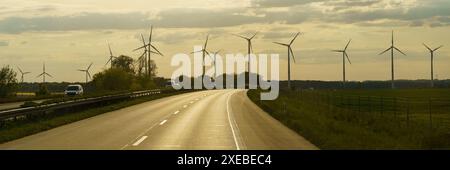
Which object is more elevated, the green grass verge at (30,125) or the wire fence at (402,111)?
the green grass verge at (30,125)

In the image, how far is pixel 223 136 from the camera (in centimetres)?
2288

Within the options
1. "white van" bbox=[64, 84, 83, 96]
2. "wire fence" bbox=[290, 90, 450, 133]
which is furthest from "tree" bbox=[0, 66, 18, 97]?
"wire fence" bbox=[290, 90, 450, 133]

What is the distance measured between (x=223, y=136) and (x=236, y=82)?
475ft

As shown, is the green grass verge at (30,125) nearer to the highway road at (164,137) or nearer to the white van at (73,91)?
the highway road at (164,137)

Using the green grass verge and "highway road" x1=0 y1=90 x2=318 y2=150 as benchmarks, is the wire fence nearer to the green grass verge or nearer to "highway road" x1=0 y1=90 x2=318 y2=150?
"highway road" x1=0 y1=90 x2=318 y2=150

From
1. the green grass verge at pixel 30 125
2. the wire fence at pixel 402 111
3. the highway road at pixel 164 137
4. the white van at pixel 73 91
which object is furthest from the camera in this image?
the white van at pixel 73 91

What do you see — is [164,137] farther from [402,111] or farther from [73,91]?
[73,91]

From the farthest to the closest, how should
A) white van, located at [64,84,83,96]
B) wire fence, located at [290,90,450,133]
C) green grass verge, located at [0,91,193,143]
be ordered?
white van, located at [64,84,83,96], wire fence, located at [290,90,450,133], green grass verge, located at [0,91,193,143]

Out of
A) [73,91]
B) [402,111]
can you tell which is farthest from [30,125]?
[73,91]

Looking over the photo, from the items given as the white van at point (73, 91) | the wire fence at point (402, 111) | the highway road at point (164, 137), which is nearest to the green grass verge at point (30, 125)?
the highway road at point (164, 137)

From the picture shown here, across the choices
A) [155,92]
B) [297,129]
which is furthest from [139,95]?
[297,129]

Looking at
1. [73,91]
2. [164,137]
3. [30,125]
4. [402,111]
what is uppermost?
[73,91]

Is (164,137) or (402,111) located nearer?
(164,137)
